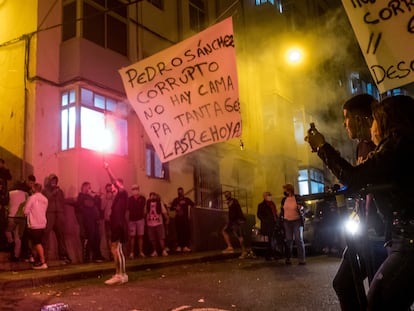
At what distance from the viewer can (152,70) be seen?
19.1 ft

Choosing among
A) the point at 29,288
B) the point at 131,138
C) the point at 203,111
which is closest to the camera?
the point at 203,111

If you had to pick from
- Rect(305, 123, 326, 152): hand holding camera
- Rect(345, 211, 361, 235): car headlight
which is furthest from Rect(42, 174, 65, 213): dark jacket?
Rect(305, 123, 326, 152): hand holding camera

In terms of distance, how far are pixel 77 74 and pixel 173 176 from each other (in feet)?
17.6

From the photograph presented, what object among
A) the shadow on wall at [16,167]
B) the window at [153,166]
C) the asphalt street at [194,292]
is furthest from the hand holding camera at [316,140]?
the window at [153,166]

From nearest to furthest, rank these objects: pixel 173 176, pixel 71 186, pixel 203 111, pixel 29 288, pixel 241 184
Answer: pixel 203 111, pixel 29 288, pixel 71 186, pixel 173 176, pixel 241 184

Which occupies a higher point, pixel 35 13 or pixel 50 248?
pixel 35 13

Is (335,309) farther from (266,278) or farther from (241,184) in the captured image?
(241,184)

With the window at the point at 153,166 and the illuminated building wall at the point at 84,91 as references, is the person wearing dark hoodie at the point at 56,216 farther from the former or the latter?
the window at the point at 153,166

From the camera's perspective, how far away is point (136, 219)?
12.7m

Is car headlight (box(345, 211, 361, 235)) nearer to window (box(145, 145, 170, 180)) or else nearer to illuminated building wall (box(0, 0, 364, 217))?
illuminated building wall (box(0, 0, 364, 217))

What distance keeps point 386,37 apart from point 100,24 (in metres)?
11.8

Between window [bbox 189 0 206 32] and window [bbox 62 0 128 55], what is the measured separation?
4.42 metres

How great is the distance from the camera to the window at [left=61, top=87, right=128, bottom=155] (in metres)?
13.2

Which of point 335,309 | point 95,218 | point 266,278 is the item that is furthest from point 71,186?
point 335,309
